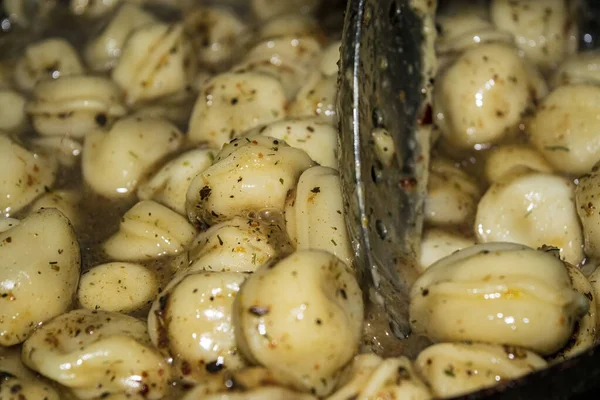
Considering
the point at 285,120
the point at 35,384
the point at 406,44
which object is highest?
the point at 406,44

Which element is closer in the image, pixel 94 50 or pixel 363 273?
pixel 363 273

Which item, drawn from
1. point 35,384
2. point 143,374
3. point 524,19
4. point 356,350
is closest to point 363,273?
point 356,350

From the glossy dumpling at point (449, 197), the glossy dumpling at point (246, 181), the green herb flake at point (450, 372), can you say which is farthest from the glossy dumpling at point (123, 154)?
the green herb flake at point (450, 372)

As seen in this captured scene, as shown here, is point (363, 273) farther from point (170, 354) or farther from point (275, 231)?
point (170, 354)

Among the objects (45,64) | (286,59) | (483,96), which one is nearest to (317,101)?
(286,59)

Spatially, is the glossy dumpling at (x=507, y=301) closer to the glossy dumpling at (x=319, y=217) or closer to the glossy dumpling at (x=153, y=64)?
the glossy dumpling at (x=319, y=217)

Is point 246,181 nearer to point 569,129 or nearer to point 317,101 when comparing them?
point 317,101
